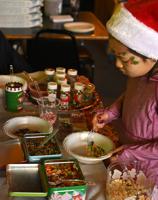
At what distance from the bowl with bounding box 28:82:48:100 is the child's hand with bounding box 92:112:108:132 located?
282 mm

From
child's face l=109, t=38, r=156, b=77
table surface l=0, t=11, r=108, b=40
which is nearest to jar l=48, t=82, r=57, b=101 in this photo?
child's face l=109, t=38, r=156, b=77

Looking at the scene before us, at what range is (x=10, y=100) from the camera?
1.78 m

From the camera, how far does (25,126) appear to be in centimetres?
165

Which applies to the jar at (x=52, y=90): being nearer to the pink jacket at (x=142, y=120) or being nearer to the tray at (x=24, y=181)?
the pink jacket at (x=142, y=120)

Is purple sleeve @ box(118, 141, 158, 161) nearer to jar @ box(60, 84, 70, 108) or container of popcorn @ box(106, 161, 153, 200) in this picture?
container of popcorn @ box(106, 161, 153, 200)

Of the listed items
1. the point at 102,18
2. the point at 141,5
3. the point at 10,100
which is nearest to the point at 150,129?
the point at 141,5

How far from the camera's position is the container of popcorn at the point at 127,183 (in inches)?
49.3

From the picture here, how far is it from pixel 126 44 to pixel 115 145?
38 cm

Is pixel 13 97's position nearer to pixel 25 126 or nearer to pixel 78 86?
pixel 25 126

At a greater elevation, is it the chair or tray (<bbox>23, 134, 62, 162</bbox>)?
tray (<bbox>23, 134, 62, 162</bbox>)

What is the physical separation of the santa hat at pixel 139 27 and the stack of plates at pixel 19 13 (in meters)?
1.72

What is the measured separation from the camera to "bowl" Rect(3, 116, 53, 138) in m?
1.60

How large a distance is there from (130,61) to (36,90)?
0.58 m

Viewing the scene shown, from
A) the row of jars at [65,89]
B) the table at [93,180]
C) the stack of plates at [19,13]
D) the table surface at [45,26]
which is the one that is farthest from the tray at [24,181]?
the stack of plates at [19,13]
